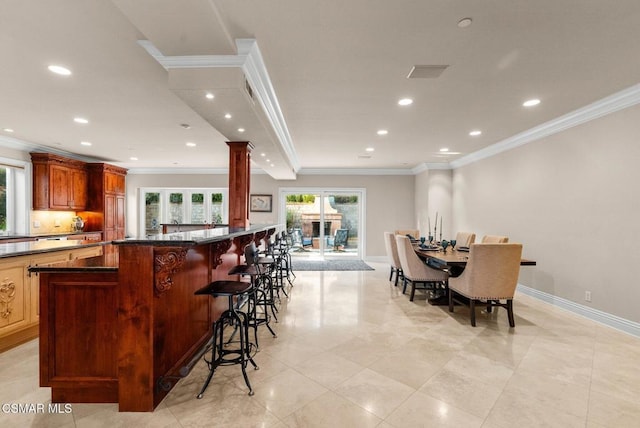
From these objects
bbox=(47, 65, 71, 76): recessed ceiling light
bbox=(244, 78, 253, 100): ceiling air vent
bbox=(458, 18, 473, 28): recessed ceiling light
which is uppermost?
bbox=(458, 18, 473, 28): recessed ceiling light

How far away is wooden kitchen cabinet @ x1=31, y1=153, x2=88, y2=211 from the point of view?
5800mm

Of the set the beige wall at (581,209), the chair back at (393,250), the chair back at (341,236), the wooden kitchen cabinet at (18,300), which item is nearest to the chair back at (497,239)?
the beige wall at (581,209)

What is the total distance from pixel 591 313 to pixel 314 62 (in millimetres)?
4472

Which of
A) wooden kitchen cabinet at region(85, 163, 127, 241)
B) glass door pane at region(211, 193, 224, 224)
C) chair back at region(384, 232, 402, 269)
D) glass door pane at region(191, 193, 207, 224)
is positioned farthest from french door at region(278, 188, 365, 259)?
wooden kitchen cabinet at region(85, 163, 127, 241)

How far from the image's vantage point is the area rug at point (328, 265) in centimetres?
696

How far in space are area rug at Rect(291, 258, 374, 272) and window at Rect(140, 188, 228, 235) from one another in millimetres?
2845

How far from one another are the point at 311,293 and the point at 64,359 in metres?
3.26

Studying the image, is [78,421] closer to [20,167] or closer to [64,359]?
[64,359]

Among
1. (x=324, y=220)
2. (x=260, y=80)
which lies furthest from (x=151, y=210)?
(x=260, y=80)

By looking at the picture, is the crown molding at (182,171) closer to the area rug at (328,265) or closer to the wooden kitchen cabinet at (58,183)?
the wooden kitchen cabinet at (58,183)

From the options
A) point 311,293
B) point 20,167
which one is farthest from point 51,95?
point 311,293

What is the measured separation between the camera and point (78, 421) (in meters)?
1.80

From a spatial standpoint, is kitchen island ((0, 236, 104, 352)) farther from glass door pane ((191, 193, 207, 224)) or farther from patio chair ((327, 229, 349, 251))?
patio chair ((327, 229, 349, 251))

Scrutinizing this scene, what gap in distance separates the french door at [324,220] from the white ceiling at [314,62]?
12.7 ft
